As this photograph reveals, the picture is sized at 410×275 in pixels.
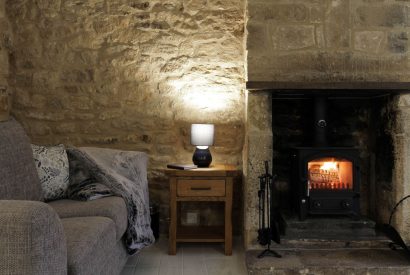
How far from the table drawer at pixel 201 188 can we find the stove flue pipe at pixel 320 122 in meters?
0.84

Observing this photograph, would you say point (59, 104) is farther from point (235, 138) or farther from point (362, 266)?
point (362, 266)

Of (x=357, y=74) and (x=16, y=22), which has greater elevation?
(x=16, y=22)

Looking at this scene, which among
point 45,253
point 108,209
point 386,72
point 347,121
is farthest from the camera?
point 347,121

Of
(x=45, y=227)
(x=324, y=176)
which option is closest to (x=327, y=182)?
(x=324, y=176)

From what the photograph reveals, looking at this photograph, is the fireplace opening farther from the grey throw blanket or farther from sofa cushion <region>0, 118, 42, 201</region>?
sofa cushion <region>0, 118, 42, 201</region>

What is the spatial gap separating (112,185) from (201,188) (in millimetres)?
796

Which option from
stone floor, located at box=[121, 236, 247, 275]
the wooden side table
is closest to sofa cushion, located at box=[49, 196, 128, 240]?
stone floor, located at box=[121, 236, 247, 275]

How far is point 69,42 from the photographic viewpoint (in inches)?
147

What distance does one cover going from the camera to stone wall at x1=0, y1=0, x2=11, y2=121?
11.8ft

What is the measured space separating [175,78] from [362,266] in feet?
7.05

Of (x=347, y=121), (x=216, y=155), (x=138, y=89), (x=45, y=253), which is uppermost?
(x=138, y=89)

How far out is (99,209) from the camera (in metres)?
2.37

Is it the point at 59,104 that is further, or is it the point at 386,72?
the point at 59,104

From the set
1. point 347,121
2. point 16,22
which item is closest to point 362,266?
point 347,121
